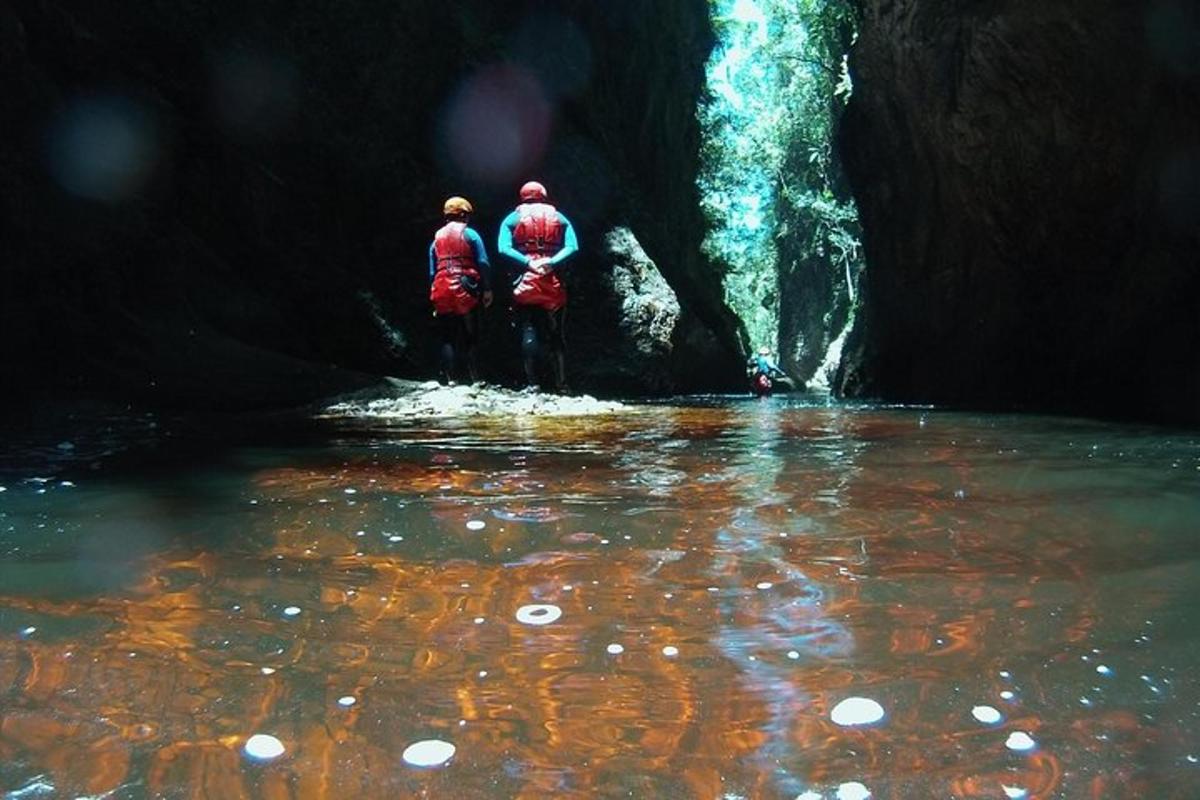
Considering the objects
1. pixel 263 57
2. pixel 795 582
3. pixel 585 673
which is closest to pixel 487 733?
pixel 585 673

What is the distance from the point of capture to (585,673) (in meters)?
1.57

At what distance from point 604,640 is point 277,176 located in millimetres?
11655

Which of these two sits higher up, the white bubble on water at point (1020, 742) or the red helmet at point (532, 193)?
the red helmet at point (532, 193)

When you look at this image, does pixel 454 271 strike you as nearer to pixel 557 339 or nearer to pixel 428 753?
pixel 557 339

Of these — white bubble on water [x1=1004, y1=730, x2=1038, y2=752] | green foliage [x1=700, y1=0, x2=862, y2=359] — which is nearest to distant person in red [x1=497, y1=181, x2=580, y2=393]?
white bubble on water [x1=1004, y1=730, x2=1038, y2=752]

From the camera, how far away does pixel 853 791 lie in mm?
1202

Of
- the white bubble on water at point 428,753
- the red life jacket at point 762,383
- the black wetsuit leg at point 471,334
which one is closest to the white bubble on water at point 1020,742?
the white bubble on water at point 428,753

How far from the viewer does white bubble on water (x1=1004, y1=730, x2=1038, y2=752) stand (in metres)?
1.29

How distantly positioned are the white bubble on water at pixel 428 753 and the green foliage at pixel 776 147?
27.8m

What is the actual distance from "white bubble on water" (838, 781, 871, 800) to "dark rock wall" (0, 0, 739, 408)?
19.6 ft

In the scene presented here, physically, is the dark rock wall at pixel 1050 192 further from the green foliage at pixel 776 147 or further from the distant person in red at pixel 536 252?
the green foliage at pixel 776 147

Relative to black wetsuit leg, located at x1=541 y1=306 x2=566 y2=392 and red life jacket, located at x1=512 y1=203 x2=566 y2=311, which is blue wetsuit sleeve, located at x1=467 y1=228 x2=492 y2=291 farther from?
black wetsuit leg, located at x1=541 y1=306 x2=566 y2=392

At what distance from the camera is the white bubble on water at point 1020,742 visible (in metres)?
1.29

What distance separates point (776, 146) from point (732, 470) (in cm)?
3638
